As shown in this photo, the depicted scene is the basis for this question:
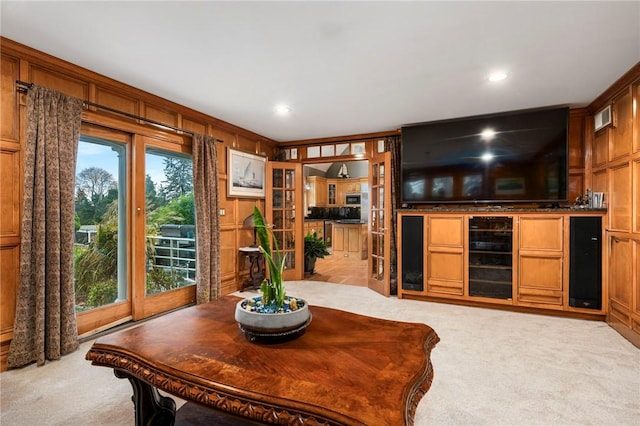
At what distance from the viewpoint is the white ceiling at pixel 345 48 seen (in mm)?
1860

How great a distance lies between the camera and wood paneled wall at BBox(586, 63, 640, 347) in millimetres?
2686

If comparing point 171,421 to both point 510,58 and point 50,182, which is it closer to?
point 50,182

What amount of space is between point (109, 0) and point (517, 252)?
439 cm

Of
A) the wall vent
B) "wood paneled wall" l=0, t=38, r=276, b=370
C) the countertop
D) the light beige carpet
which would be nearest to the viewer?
the light beige carpet

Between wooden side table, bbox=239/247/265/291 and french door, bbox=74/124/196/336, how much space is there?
2.84 feet

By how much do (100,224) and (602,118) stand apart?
5.33 m

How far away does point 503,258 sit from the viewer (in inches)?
146

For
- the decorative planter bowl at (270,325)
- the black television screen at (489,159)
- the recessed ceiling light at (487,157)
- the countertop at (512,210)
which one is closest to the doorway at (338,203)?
the black television screen at (489,159)

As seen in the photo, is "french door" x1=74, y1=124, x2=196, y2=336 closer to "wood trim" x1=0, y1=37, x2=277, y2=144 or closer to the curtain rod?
the curtain rod

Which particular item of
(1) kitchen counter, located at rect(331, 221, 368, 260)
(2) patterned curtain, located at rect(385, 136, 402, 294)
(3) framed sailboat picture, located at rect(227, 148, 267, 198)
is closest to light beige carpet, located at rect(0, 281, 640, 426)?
(2) patterned curtain, located at rect(385, 136, 402, 294)

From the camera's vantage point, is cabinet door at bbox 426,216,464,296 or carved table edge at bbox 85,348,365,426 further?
cabinet door at bbox 426,216,464,296

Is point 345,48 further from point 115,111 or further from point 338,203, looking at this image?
point 338,203

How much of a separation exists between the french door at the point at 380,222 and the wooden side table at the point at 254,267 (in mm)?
1716

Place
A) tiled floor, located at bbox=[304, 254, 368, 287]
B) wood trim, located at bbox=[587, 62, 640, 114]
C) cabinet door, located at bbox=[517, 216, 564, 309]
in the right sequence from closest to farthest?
wood trim, located at bbox=[587, 62, 640, 114], cabinet door, located at bbox=[517, 216, 564, 309], tiled floor, located at bbox=[304, 254, 368, 287]
